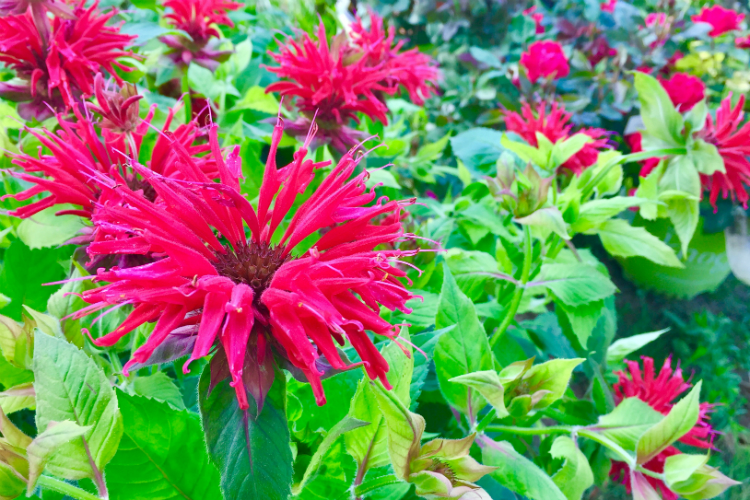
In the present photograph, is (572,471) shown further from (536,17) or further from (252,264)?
(536,17)

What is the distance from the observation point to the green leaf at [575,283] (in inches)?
21.0

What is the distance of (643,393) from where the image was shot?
65 centimetres

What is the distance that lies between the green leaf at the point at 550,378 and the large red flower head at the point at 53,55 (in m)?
0.50

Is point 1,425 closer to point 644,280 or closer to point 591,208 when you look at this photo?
point 591,208

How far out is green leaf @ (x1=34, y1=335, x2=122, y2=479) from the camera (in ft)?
0.90

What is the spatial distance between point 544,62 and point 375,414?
3.78 ft

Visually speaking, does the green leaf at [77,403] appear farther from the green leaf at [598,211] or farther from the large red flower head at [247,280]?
the green leaf at [598,211]

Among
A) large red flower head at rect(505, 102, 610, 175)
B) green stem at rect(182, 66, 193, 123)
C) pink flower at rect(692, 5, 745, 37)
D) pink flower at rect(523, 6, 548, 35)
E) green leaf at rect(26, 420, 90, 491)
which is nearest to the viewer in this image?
green leaf at rect(26, 420, 90, 491)

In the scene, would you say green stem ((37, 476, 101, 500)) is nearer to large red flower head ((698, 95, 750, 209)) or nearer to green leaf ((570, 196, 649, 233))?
green leaf ((570, 196, 649, 233))

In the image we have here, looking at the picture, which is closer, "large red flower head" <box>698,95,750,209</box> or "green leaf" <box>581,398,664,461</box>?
"green leaf" <box>581,398,664,461</box>

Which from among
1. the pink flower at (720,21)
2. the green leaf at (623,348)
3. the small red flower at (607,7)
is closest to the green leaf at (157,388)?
the green leaf at (623,348)

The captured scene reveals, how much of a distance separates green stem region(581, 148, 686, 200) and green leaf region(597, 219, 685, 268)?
0.05 meters

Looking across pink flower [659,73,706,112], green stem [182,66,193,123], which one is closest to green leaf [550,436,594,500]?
green stem [182,66,193,123]

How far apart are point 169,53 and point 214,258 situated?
0.49 m
